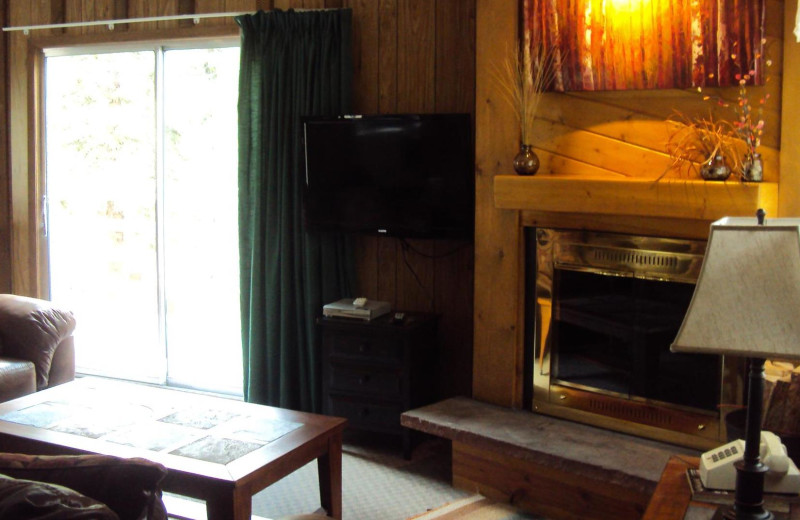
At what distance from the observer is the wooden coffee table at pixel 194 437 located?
9.30 feet

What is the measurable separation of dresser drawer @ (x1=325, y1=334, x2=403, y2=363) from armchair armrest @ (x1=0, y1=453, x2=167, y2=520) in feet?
8.34

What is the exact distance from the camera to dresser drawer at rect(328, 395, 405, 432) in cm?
425

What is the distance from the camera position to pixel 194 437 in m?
3.15

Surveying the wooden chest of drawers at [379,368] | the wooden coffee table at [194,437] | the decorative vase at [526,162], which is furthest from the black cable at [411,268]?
the wooden coffee table at [194,437]

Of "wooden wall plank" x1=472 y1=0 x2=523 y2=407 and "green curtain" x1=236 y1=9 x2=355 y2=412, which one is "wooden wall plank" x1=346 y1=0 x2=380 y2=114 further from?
"wooden wall plank" x1=472 y1=0 x2=523 y2=407

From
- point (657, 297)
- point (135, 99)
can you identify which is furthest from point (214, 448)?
point (135, 99)

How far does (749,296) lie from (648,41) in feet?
6.78

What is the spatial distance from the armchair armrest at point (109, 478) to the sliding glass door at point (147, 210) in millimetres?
3519

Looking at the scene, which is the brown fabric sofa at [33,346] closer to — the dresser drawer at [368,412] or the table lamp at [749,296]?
the dresser drawer at [368,412]

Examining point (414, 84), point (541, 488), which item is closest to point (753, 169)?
point (541, 488)

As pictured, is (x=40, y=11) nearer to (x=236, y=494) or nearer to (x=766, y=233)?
(x=236, y=494)

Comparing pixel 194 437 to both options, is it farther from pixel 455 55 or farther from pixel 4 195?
pixel 4 195

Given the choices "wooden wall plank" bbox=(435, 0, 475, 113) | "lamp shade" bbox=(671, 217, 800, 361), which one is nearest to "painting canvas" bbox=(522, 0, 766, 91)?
"wooden wall plank" bbox=(435, 0, 475, 113)

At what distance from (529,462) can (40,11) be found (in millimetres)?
4190
